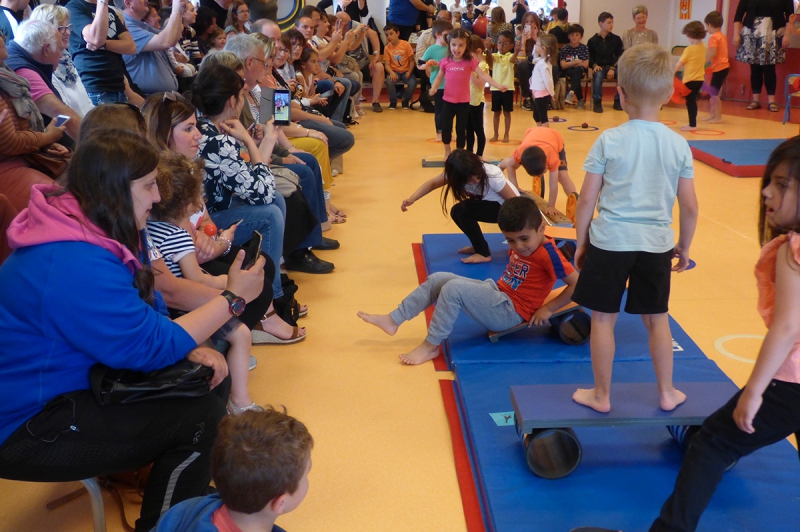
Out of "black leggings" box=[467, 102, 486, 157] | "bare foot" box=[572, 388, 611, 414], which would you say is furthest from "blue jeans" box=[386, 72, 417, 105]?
"bare foot" box=[572, 388, 611, 414]

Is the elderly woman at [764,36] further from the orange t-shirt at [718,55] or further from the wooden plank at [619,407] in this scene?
the wooden plank at [619,407]

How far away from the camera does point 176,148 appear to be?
10.4ft

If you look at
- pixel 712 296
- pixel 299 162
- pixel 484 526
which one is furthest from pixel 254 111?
pixel 484 526

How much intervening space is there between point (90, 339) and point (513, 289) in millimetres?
2046

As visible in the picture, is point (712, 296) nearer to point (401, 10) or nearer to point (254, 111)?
point (254, 111)

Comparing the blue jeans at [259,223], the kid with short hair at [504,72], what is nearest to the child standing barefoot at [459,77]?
the kid with short hair at [504,72]

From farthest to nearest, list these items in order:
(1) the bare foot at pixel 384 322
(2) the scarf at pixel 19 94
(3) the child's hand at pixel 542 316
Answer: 1. (1) the bare foot at pixel 384 322
2. (3) the child's hand at pixel 542 316
3. (2) the scarf at pixel 19 94

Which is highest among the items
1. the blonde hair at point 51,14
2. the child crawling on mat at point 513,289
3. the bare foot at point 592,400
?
the blonde hair at point 51,14

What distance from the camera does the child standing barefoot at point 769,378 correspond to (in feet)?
5.77

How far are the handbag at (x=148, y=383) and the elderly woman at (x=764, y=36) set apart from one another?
10800mm

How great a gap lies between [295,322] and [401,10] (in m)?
10.1

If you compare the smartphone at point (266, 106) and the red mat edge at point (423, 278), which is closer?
the red mat edge at point (423, 278)

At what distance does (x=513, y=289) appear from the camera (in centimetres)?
341

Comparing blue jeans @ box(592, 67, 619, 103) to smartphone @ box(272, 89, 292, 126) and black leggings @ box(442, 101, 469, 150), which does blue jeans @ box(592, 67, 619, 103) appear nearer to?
black leggings @ box(442, 101, 469, 150)
